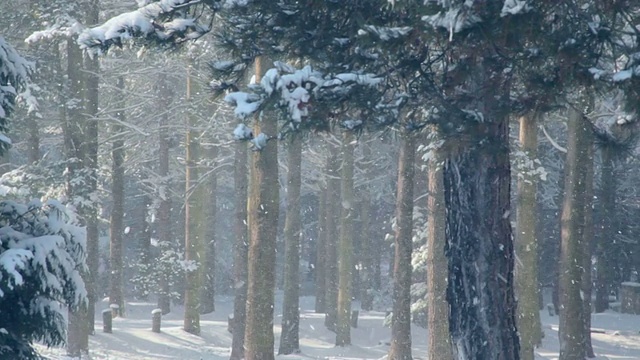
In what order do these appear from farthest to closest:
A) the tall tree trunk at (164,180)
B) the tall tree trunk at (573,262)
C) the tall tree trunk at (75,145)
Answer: the tall tree trunk at (164,180)
the tall tree trunk at (75,145)
the tall tree trunk at (573,262)

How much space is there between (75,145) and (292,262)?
7.29 metres

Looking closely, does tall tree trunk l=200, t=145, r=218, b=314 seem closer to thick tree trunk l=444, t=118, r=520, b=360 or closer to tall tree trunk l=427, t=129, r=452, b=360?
tall tree trunk l=427, t=129, r=452, b=360

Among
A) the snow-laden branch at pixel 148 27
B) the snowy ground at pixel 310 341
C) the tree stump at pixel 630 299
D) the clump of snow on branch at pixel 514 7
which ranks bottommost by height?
the snowy ground at pixel 310 341

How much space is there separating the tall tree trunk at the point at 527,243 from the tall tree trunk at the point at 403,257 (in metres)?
2.34

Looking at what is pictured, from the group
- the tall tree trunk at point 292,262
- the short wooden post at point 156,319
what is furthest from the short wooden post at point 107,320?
the tall tree trunk at point 292,262

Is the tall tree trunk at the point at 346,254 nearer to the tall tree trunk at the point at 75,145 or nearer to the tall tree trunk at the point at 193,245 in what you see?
the tall tree trunk at the point at 193,245

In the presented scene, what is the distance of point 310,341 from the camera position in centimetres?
2730

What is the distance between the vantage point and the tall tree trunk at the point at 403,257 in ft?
58.6

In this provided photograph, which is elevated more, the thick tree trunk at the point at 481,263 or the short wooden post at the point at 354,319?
the thick tree trunk at the point at 481,263

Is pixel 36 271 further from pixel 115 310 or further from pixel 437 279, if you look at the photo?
pixel 115 310

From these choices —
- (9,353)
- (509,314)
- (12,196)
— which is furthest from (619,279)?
(9,353)

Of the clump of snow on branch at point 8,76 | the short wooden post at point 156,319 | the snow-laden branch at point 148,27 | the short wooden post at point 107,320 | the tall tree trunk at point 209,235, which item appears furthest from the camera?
the tall tree trunk at point 209,235

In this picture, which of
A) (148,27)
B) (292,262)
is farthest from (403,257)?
(148,27)

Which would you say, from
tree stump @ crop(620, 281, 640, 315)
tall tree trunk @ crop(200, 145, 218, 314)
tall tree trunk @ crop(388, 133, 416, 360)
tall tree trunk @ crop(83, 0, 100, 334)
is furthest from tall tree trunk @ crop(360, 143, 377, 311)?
tall tree trunk @ crop(83, 0, 100, 334)
